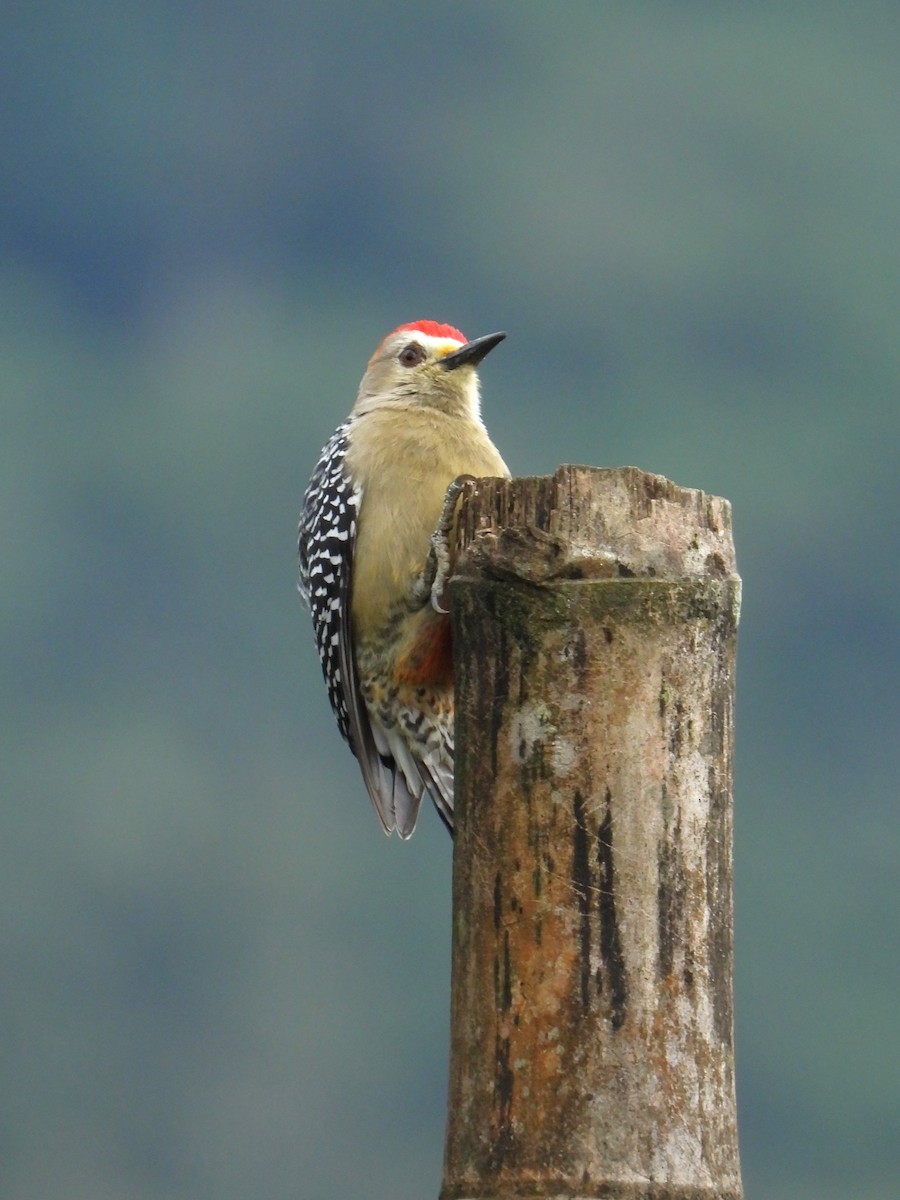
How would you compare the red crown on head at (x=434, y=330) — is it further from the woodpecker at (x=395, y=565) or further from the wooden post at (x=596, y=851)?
the wooden post at (x=596, y=851)

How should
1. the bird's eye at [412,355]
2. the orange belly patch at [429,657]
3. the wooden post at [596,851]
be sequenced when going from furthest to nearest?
the bird's eye at [412,355] → the orange belly patch at [429,657] → the wooden post at [596,851]

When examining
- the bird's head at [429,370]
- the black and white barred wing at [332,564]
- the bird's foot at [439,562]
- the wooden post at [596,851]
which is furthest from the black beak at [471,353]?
the wooden post at [596,851]

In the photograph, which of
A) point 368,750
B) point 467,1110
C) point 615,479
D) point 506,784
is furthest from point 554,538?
point 368,750

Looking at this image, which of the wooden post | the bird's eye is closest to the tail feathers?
the bird's eye

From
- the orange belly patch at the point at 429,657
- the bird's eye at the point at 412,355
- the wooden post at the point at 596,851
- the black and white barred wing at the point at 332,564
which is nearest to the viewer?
the wooden post at the point at 596,851

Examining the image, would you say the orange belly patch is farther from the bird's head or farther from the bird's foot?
the bird's head

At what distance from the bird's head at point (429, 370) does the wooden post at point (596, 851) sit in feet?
12.3

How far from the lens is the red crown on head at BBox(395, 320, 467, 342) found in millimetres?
8188

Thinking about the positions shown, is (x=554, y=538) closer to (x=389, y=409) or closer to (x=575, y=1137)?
(x=575, y=1137)

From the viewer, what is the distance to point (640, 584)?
394 cm

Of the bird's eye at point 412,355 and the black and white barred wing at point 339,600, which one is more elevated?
the bird's eye at point 412,355

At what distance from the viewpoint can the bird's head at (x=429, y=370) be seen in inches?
308

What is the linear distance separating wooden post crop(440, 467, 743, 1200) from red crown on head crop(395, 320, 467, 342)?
4.19m

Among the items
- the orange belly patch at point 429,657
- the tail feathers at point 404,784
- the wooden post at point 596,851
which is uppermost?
the orange belly patch at point 429,657
